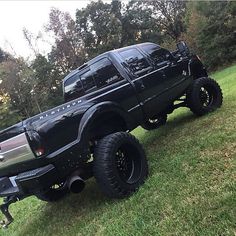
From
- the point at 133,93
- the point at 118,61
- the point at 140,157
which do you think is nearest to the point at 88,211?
the point at 140,157

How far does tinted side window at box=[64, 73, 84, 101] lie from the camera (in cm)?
690

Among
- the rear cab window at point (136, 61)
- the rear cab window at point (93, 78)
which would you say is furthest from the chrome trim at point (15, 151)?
the rear cab window at point (136, 61)

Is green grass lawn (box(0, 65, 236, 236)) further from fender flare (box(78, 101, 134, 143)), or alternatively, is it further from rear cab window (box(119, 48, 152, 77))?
rear cab window (box(119, 48, 152, 77))

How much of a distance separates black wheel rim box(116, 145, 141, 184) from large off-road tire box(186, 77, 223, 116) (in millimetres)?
2876

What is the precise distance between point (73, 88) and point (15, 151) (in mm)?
2660

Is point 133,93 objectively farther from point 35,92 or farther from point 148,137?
point 35,92

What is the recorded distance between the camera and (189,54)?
8211 mm

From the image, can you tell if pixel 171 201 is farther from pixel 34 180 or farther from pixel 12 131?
pixel 12 131

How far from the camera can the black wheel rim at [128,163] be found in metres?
5.21

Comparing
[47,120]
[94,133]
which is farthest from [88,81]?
[47,120]

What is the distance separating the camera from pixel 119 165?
17.1 ft

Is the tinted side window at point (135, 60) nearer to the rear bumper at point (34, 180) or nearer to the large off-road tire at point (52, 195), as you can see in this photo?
the large off-road tire at point (52, 195)

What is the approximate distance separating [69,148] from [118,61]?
82.9 inches

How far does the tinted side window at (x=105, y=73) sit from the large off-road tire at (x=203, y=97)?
7.46 feet
